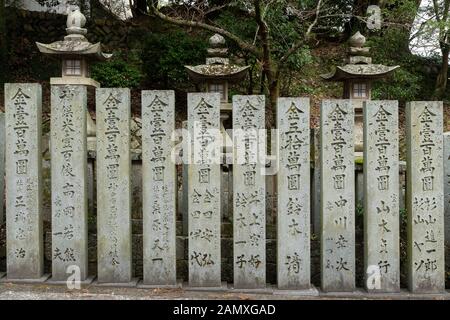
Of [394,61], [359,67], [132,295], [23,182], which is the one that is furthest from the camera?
[394,61]

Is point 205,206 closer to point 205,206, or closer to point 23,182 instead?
point 205,206

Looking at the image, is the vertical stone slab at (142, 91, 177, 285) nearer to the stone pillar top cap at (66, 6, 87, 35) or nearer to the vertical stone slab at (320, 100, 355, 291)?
the vertical stone slab at (320, 100, 355, 291)

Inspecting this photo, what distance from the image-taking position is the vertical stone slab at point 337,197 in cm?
481

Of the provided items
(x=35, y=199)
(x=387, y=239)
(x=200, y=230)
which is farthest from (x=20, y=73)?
(x=387, y=239)

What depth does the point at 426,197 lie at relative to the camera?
480 centimetres

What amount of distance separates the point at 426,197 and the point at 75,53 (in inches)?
218

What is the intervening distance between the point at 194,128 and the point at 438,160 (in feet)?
8.70

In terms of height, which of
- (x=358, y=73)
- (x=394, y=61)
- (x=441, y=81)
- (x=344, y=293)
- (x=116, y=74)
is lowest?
(x=344, y=293)

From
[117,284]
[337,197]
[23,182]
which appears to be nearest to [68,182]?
[23,182]

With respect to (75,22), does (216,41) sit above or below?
below

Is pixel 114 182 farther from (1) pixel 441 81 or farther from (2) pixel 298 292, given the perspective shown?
(1) pixel 441 81

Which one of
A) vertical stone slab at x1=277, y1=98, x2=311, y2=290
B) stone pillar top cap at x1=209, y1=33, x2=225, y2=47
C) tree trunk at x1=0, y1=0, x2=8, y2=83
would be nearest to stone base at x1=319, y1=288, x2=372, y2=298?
vertical stone slab at x1=277, y1=98, x2=311, y2=290

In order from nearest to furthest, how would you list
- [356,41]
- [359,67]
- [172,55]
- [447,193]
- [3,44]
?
[447,193] < [359,67] < [356,41] < [172,55] < [3,44]

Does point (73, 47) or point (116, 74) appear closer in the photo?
point (73, 47)
